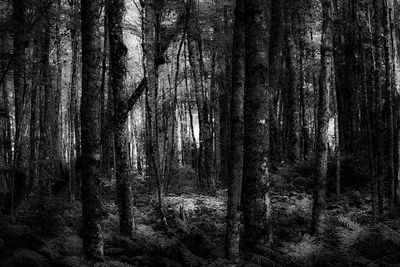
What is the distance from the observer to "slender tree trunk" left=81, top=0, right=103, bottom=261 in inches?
240

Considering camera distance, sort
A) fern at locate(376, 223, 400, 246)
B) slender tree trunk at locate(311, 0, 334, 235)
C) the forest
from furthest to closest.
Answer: slender tree trunk at locate(311, 0, 334, 235) → fern at locate(376, 223, 400, 246) → the forest

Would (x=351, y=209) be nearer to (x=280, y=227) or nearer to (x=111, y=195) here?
(x=280, y=227)

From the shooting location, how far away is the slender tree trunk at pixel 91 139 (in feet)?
20.0

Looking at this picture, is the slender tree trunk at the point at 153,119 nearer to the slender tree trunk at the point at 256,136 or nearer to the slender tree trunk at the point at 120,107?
the slender tree trunk at the point at 120,107

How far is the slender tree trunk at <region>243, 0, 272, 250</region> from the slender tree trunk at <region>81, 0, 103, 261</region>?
7.97ft

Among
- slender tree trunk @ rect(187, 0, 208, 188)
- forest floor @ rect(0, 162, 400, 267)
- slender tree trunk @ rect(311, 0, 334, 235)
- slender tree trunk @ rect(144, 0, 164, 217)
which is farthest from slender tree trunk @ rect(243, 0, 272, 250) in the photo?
slender tree trunk @ rect(187, 0, 208, 188)

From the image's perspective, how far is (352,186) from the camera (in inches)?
617

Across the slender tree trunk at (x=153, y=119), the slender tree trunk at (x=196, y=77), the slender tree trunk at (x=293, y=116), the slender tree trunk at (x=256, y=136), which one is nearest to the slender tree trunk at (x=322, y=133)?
the slender tree trunk at (x=256, y=136)

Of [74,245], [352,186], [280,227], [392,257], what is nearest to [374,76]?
[280,227]

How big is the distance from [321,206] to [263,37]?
512 centimetres

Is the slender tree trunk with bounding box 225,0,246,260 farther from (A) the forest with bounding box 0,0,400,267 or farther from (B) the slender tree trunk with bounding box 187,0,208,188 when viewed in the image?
(B) the slender tree trunk with bounding box 187,0,208,188

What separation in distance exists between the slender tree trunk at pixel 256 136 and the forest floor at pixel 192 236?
1.60 feet

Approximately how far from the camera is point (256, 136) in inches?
265

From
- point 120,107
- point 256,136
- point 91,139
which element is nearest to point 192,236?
point 256,136
